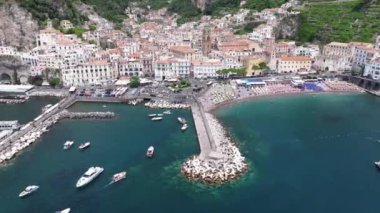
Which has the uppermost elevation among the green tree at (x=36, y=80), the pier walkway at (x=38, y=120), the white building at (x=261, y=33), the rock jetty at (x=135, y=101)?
the white building at (x=261, y=33)

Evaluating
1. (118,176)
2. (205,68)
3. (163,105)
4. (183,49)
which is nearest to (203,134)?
(118,176)

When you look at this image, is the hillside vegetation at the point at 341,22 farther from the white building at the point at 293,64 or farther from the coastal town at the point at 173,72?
the white building at the point at 293,64

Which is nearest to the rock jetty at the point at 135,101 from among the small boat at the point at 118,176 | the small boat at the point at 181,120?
the small boat at the point at 181,120

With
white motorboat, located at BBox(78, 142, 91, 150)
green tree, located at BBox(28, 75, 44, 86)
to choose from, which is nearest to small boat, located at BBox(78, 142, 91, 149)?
white motorboat, located at BBox(78, 142, 91, 150)

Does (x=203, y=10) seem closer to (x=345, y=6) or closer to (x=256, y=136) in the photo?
(x=345, y=6)

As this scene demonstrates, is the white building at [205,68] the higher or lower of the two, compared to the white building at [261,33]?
lower

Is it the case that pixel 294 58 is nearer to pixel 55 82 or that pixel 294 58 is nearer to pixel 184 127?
pixel 184 127

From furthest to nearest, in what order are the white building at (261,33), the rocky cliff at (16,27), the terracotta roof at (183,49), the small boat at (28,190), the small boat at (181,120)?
the white building at (261,33)
the rocky cliff at (16,27)
the terracotta roof at (183,49)
the small boat at (181,120)
the small boat at (28,190)
